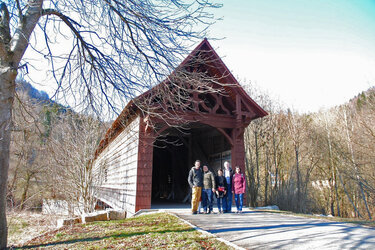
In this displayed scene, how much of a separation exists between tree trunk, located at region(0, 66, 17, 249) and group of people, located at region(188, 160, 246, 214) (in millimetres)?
5342

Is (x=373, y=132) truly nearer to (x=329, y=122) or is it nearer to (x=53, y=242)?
(x=329, y=122)

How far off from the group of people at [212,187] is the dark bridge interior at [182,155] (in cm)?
129

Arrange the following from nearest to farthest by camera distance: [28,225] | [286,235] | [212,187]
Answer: [286,235], [212,187], [28,225]

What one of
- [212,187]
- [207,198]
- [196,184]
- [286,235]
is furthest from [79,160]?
[286,235]

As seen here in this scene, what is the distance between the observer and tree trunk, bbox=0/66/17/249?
5605 mm

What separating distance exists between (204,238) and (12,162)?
24.2 metres

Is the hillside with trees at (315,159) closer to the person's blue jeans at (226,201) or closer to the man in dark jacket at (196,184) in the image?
the person's blue jeans at (226,201)

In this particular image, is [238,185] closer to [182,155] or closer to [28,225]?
[182,155]

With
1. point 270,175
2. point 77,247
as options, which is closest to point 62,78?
point 77,247

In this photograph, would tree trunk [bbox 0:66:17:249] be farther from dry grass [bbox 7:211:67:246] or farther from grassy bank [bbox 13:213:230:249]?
dry grass [bbox 7:211:67:246]

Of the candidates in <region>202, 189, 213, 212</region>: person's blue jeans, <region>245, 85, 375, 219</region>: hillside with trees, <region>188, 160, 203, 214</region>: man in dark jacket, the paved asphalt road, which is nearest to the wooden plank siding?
<region>188, 160, 203, 214</region>: man in dark jacket

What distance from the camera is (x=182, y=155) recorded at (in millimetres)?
18031

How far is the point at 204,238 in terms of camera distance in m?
5.47

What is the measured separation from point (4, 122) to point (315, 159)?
20.7 meters
